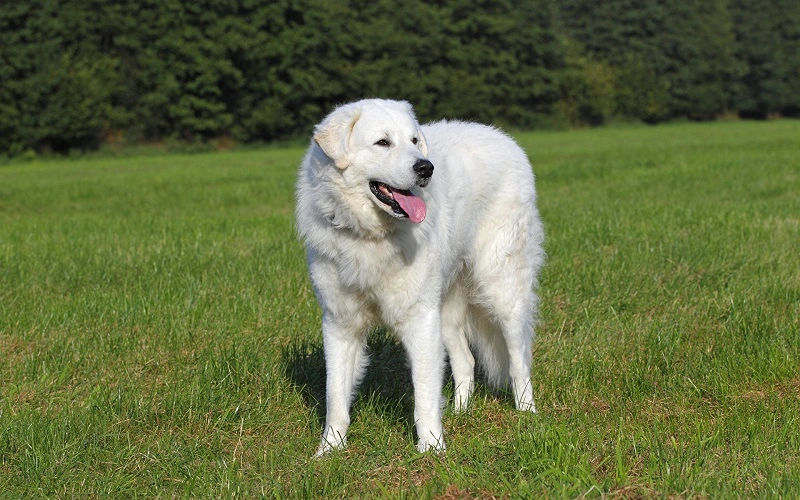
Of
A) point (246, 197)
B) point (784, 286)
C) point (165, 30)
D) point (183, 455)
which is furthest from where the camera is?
point (165, 30)

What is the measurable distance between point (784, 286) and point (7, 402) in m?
5.51

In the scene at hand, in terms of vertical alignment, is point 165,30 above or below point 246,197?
below

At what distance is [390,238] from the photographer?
4410 mm

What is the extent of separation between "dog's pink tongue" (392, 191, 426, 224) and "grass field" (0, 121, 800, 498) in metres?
1.09

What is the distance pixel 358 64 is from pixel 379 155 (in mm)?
48004

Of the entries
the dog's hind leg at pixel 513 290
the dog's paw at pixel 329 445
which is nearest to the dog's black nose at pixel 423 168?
the dog's hind leg at pixel 513 290

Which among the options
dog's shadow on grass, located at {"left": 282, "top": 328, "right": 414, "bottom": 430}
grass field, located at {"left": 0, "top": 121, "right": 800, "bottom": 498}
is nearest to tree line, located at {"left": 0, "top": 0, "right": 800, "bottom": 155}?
grass field, located at {"left": 0, "top": 121, "right": 800, "bottom": 498}

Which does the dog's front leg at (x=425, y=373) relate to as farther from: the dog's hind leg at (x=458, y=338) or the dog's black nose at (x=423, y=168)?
the dog's hind leg at (x=458, y=338)

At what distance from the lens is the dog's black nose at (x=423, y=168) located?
13.6ft

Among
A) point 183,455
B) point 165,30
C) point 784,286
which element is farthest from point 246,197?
point 165,30

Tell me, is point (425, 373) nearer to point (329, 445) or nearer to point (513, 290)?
point (329, 445)

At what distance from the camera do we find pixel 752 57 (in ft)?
238

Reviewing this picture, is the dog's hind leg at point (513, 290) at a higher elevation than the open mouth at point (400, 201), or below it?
below

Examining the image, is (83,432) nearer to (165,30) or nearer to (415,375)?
(415,375)
